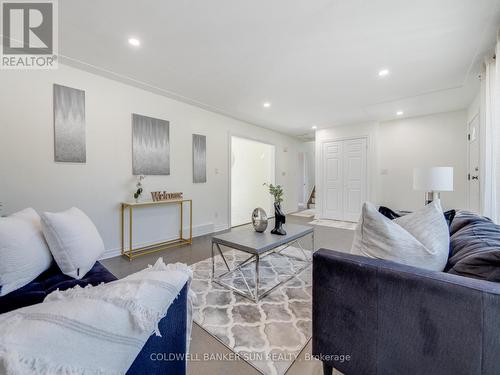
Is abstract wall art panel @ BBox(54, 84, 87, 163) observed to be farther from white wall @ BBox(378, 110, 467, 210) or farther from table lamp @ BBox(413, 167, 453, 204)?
white wall @ BBox(378, 110, 467, 210)

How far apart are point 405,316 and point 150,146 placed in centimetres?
342

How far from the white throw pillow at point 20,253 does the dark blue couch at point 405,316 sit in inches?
62.9

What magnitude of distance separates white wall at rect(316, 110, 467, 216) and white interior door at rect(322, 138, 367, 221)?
0.18m

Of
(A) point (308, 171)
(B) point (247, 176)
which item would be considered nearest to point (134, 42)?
(B) point (247, 176)

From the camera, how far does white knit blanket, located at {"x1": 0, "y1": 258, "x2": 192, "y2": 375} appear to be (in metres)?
0.44

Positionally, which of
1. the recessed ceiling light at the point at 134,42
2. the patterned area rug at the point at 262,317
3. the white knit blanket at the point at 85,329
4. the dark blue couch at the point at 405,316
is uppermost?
the recessed ceiling light at the point at 134,42

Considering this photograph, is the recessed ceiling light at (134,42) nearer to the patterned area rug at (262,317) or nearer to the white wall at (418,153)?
the patterned area rug at (262,317)

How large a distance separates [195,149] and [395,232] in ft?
11.4

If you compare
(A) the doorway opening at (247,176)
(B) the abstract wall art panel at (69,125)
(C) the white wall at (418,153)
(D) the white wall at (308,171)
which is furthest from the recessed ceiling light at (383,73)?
(D) the white wall at (308,171)

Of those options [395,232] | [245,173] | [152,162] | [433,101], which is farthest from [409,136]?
[152,162]

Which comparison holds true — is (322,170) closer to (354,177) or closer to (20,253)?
(354,177)

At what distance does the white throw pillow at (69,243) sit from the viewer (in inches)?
53.4

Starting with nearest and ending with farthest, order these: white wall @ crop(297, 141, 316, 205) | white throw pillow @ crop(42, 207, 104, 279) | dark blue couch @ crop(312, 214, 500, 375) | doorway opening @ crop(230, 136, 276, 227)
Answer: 1. dark blue couch @ crop(312, 214, 500, 375)
2. white throw pillow @ crop(42, 207, 104, 279)
3. doorway opening @ crop(230, 136, 276, 227)
4. white wall @ crop(297, 141, 316, 205)

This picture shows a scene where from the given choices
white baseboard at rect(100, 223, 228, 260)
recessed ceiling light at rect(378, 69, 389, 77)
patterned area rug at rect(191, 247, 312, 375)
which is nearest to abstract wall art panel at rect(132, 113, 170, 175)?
white baseboard at rect(100, 223, 228, 260)
